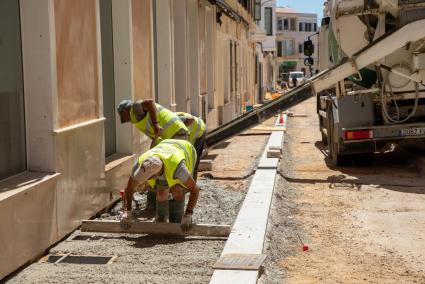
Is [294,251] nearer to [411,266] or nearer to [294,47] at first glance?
[411,266]

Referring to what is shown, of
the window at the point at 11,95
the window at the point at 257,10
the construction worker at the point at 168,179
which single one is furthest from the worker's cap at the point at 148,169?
the window at the point at 257,10

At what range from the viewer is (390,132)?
1091 cm

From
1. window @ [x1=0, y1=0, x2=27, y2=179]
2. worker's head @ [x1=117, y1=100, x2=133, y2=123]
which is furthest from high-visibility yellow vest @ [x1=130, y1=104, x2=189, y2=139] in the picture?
window @ [x1=0, y1=0, x2=27, y2=179]

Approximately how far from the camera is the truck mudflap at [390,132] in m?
10.9

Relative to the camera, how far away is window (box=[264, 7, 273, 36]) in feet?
167

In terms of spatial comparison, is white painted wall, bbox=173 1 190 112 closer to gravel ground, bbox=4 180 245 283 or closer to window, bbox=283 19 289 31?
gravel ground, bbox=4 180 245 283

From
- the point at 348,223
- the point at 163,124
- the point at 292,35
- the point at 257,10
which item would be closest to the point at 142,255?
the point at 163,124

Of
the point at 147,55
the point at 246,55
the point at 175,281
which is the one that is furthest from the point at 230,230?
the point at 246,55

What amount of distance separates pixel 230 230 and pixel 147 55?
429 centimetres

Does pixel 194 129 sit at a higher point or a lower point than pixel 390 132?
higher

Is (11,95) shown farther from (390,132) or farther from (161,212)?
(390,132)

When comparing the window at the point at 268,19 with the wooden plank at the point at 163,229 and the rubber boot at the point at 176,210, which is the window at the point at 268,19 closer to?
the rubber boot at the point at 176,210

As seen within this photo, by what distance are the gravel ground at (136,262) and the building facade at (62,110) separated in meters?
0.20

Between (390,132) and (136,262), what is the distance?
644 centimetres
